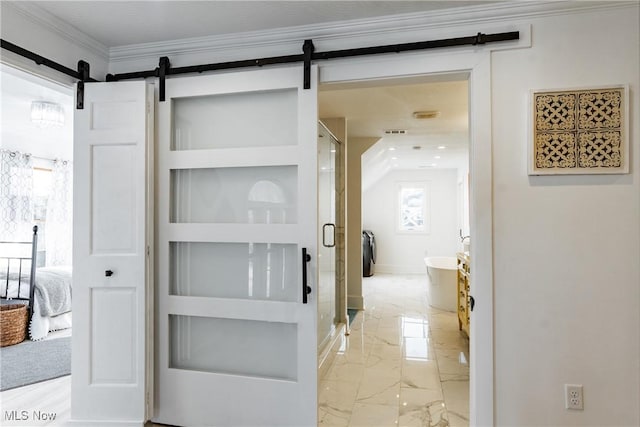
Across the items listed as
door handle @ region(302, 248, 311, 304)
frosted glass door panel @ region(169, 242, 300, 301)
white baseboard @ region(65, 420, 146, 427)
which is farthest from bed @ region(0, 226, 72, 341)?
door handle @ region(302, 248, 311, 304)

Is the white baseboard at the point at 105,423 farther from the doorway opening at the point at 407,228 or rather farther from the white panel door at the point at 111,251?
the doorway opening at the point at 407,228

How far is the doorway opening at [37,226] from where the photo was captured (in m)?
3.00

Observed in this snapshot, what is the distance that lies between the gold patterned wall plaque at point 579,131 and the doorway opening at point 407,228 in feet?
1.59

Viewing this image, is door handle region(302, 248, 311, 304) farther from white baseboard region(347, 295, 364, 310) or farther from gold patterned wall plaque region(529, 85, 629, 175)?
white baseboard region(347, 295, 364, 310)

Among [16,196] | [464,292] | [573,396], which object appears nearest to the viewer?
[573,396]

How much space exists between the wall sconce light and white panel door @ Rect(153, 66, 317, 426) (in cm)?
190

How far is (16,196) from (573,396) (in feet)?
23.3

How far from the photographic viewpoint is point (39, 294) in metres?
4.16

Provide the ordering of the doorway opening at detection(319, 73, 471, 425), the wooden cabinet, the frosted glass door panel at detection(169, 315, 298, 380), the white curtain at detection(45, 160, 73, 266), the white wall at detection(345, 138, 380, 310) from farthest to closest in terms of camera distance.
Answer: the white curtain at detection(45, 160, 73, 266) → the white wall at detection(345, 138, 380, 310) → the wooden cabinet → the doorway opening at detection(319, 73, 471, 425) → the frosted glass door panel at detection(169, 315, 298, 380)

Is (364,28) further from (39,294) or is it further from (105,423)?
(39,294)

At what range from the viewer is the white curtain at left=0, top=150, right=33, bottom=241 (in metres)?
5.57

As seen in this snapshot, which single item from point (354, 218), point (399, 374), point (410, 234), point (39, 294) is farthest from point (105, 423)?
point (410, 234)

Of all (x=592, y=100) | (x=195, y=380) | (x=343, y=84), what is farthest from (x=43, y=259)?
(x=592, y=100)

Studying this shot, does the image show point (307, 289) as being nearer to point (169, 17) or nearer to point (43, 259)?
point (169, 17)
